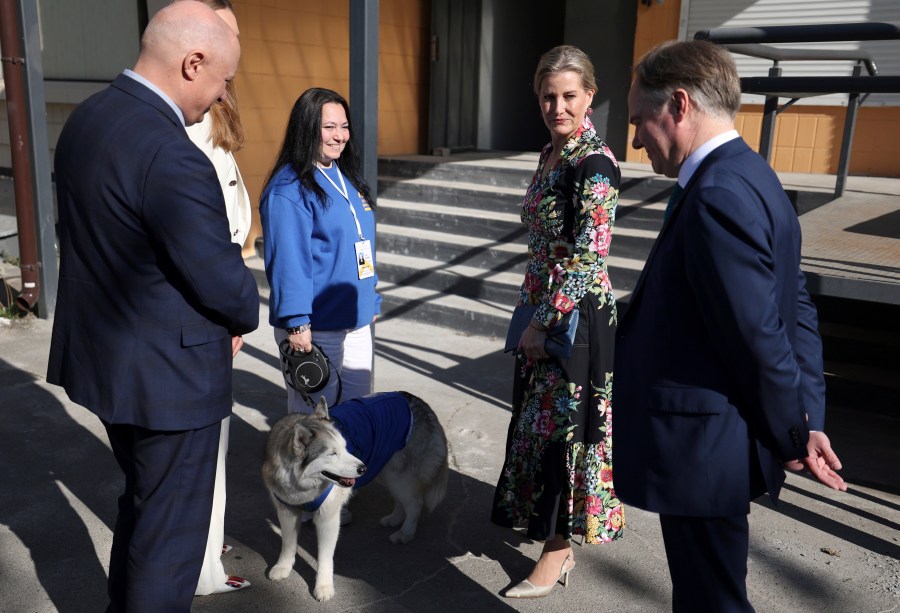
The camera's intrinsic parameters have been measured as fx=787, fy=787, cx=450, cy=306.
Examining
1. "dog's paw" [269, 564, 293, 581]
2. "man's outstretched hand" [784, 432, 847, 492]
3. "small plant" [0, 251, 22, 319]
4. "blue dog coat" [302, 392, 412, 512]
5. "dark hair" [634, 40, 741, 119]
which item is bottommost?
"dog's paw" [269, 564, 293, 581]

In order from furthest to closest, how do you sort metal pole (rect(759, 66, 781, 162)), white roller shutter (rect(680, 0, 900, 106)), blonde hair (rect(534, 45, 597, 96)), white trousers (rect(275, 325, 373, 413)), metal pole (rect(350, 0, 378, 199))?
white roller shutter (rect(680, 0, 900, 106)) → metal pole (rect(759, 66, 781, 162)) → metal pole (rect(350, 0, 378, 199)) → white trousers (rect(275, 325, 373, 413)) → blonde hair (rect(534, 45, 597, 96))

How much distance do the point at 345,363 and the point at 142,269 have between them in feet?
5.42

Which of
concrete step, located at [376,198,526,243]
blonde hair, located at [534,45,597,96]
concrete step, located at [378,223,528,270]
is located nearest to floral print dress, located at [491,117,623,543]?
blonde hair, located at [534,45,597,96]

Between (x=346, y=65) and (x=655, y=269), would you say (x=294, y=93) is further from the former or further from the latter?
(x=655, y=269)

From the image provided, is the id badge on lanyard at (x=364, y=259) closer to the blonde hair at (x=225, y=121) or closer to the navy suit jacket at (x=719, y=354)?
the blonde hair at (x=225, y=121)

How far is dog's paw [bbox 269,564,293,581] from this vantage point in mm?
3178

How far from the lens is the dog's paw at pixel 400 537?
3482mm

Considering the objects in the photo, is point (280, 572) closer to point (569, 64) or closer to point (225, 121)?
point (225, 121)

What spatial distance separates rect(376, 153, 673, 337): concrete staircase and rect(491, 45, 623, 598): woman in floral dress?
3478 mm

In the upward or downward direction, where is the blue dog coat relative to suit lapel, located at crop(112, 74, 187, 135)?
downward

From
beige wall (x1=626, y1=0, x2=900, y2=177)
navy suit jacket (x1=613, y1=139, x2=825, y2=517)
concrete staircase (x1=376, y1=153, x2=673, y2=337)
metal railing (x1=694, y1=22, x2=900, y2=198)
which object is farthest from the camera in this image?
beige wall (x1=626, y1=0, x2=900, y2=177)

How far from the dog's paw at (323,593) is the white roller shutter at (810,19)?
7.37m

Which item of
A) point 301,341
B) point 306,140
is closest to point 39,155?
point 306,140

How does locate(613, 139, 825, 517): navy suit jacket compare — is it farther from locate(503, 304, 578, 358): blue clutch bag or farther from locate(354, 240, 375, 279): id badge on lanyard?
locate(354, 240, 375, 279): id badge on lanyard
